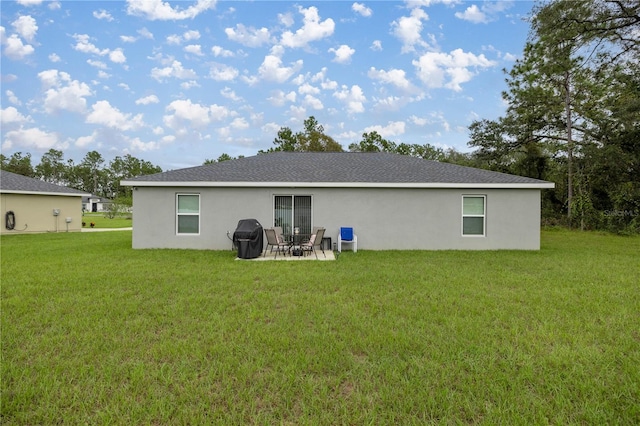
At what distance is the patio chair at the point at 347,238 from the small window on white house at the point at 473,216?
3.93m

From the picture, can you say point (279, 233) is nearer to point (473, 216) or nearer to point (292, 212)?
point (292, 212)

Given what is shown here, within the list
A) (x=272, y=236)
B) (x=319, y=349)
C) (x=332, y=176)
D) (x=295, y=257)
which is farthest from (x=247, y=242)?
(x=319, y=349)

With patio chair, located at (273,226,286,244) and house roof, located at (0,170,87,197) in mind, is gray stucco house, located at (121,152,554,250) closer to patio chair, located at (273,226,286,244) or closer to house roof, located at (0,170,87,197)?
patio chair, located at (273,226,286,244)

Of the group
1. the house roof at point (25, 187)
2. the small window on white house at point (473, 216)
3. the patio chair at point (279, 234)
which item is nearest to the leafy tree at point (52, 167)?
the house roof at point (25, 187)

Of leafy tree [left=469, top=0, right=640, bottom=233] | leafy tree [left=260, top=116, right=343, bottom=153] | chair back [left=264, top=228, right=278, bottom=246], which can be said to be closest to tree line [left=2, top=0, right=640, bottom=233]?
leafy tree [left=469, top=0, right=640, bottom=233]

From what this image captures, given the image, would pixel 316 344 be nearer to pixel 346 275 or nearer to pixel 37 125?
pixel 346 275

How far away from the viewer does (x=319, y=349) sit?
3.49m

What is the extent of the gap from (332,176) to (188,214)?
525cm

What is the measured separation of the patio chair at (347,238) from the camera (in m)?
10.4

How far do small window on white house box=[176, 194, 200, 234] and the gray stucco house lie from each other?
33 millimetres

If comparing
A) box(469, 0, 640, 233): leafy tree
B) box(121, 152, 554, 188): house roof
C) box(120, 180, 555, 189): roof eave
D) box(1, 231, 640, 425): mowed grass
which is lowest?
box(1, 231, 640, 425): mowed grass

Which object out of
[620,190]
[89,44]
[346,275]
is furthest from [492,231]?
Result: [89,44]

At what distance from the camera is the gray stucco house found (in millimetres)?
10709

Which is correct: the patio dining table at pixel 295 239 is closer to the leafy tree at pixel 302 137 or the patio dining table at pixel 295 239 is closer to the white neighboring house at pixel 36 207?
the white neighboring house at pixel 36 207
